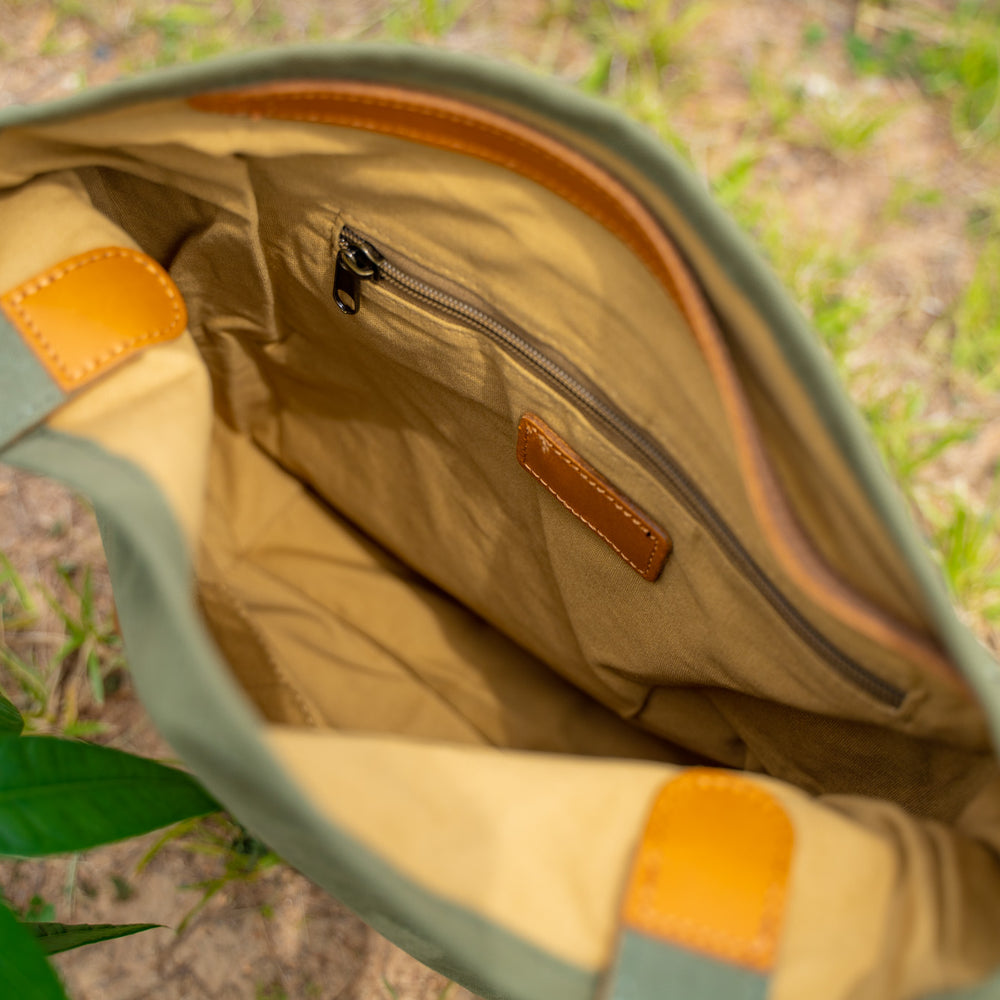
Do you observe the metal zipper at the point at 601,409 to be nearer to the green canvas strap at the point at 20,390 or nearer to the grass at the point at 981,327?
the green canvas strap at the point at 20,390

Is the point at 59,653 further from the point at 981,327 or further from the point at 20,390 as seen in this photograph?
the point at 981,327

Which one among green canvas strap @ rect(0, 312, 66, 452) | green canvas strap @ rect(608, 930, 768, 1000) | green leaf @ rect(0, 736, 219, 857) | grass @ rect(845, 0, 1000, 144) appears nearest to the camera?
green canvas strap @ rect(608, 930, 768, 1000)

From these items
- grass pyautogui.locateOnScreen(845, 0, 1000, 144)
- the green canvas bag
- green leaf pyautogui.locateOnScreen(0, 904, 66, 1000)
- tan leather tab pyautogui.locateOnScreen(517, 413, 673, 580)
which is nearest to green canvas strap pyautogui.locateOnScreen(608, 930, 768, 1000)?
the green canvas bag

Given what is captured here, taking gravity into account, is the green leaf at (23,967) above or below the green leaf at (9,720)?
below

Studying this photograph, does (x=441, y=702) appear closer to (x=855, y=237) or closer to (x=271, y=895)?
(x=271, y=895)

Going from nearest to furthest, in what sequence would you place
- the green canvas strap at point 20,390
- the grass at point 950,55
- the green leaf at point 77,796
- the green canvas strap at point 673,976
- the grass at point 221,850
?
the green canvas strap at point 673,976 → the green canvas strap at point 20,390 → the green leaf at point 77,796 → the grass at point 221,850 → the grass at point 950,55

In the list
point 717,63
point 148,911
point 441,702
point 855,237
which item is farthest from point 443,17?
point 148,911

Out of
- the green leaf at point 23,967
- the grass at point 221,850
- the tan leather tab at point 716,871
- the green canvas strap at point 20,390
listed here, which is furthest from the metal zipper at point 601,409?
the grass at point 221,850

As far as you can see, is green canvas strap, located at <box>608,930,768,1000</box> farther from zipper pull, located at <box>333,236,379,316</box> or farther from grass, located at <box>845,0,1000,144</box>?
grass, located at <box>845,0,1000,144</box>

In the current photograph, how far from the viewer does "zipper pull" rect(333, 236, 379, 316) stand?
79cm

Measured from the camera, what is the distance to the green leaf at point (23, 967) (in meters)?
0.65

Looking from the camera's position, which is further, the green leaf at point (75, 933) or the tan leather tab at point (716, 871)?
the green leaf at point (75, 933)

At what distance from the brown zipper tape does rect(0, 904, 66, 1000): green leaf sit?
646 millimetres

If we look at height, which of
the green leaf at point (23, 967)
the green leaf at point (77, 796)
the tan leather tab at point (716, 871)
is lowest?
the green leaf at point (23, 967)
